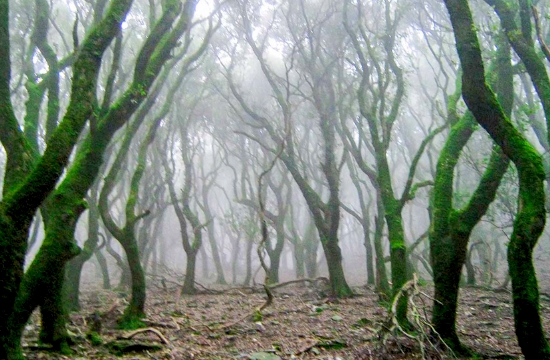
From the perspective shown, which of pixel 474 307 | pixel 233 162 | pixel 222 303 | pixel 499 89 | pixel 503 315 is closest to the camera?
pixel 499 89

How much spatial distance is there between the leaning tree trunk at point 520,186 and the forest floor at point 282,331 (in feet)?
3.90

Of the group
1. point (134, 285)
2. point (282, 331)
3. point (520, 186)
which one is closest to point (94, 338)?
point (134, 285)

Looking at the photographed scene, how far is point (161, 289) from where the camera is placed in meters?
18.3

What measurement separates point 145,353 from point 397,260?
4.76 metres

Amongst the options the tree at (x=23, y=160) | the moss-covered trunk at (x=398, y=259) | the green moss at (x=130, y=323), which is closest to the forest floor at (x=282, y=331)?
the green moss at (x=130, y=323)

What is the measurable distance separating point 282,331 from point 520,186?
543 centimetres

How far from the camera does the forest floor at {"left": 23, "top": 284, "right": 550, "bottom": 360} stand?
695 cm

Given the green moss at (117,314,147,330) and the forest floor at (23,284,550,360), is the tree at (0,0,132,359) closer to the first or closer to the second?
the forest floor at (23,284,550,360)

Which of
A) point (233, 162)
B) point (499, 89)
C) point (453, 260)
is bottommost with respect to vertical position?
point (453, 260)

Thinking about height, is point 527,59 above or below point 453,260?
above

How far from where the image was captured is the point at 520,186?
5.86m

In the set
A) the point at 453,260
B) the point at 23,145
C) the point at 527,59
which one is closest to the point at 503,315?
the point at 453,260

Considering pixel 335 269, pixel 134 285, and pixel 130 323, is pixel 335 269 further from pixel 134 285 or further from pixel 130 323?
pixel 130 323

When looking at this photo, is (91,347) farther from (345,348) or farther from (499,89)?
(499,89)
